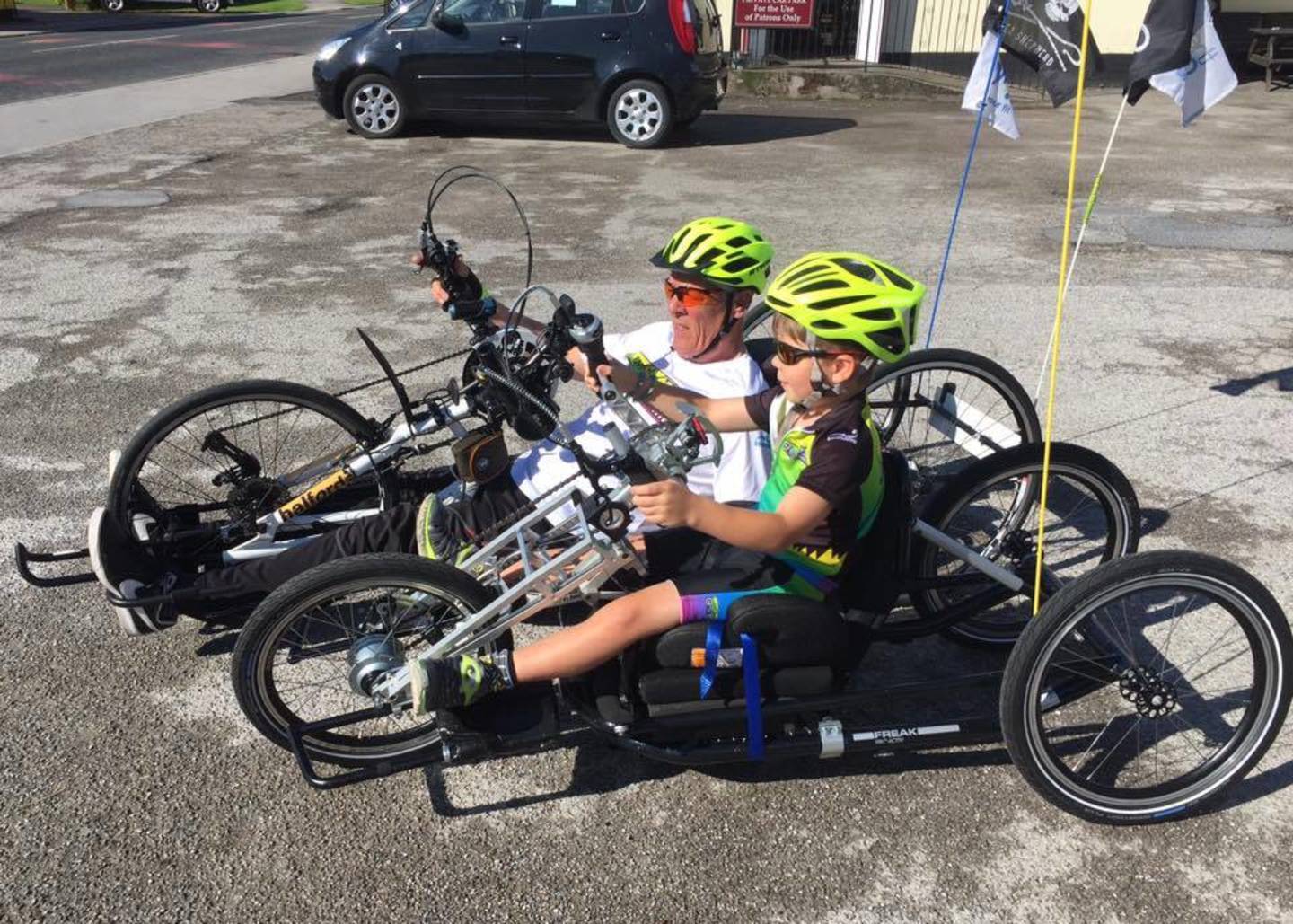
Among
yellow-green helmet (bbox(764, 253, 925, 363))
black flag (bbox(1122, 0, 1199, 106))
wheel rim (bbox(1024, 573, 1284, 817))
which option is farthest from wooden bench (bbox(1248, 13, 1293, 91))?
yellow-green helmet (bbox(764, 253, 925, 363))

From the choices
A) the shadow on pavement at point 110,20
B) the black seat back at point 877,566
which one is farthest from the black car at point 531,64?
the shadow on pavement at point 110,20

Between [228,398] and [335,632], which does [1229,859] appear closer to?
[335,632]

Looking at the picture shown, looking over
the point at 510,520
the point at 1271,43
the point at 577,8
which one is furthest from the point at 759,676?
the point at 1271,43

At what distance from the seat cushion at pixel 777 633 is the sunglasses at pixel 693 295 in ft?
3.62

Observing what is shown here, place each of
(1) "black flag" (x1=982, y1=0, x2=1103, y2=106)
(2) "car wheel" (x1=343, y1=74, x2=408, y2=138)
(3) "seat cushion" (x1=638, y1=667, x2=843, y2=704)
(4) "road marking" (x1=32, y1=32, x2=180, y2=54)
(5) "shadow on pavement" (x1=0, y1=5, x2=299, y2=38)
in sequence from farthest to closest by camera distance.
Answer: (5) "shadow on pavement" (x1=0, y1=5, x2=299, y2=38) < (4) "road marking" (x1=32, y1=32, x2=180, y2=54) < (2) "car wheel" (x1=343, y1=74, x2=408, y2=138) < (1) "black flag" (x1=982, y1=0, x2=1103, y2=106) < (3) "seat cushion" (x1=638, y1=667, x2=843, y2=704)

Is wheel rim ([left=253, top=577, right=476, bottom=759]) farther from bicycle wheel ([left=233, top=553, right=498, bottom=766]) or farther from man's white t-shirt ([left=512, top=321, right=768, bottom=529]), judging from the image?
man's white t-shirt ([left=512, top=321, right=768, bottom=529])

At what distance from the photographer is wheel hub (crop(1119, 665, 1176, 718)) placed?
114 inches

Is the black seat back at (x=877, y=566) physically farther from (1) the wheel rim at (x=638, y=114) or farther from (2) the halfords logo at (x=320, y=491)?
(1) the wheel rim at (x=638, y=114)

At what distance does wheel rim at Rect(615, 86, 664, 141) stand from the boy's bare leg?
9.62 meters

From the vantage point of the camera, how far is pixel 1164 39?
4.11 meters

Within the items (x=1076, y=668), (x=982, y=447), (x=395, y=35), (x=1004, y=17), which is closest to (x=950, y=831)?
(x=1076, y=668)

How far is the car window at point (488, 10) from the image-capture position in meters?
11.2

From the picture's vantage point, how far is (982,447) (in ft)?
12.9

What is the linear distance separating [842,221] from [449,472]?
5.63 metres
